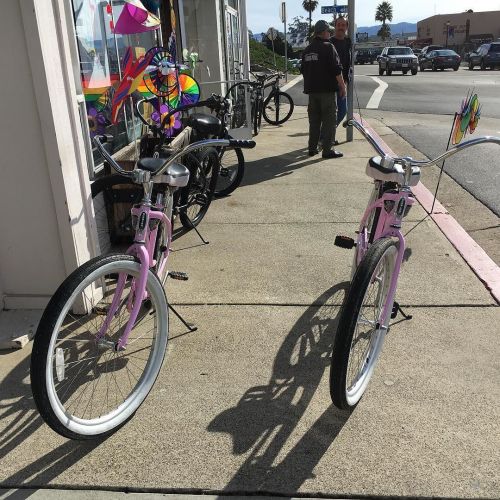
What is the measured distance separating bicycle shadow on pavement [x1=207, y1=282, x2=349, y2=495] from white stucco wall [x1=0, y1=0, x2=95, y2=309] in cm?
150

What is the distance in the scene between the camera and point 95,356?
10.4 feet

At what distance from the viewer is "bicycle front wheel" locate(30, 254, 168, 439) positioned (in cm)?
225

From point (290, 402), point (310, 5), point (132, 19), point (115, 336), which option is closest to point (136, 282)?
point (115, 336)

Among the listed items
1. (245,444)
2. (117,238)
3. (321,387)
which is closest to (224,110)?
(117,238)

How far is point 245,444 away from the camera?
A: 2.53 metres

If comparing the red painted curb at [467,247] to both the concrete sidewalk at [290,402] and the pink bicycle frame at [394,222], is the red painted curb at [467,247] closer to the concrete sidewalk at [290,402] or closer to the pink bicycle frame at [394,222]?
the concrete sidewalk at [290,402]

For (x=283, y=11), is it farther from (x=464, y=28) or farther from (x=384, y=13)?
(x=384, y=13)

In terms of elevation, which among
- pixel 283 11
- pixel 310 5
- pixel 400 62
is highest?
pixel 310 5

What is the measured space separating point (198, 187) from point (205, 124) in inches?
32.0

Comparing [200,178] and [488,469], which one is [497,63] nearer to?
[200,178]

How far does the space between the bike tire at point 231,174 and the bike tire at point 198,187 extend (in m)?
0.68

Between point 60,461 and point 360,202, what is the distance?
458cm

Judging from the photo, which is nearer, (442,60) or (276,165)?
(276,165)

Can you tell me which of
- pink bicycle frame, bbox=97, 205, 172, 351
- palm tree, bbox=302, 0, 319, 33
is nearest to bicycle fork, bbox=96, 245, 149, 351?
pink bicycle frame, bbox=97, 205, 172, 351
